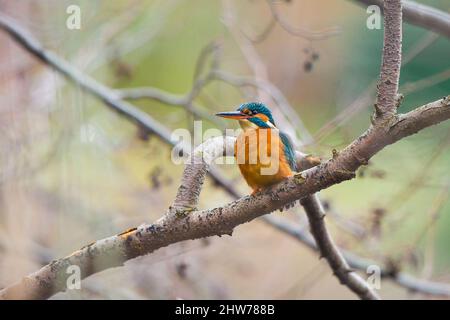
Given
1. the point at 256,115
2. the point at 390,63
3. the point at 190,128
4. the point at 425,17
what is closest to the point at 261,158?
the point at 256,115

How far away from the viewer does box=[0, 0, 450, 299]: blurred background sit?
2.70 meters

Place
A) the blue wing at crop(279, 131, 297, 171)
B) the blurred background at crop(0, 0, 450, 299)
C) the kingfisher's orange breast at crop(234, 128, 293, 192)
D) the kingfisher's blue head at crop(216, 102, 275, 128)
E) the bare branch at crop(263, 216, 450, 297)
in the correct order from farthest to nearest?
the bare branch at crop(263, 216, 450, 297)
the blurred background at crop(0, 0, 450, 299)
the kingfisher's blue head at crop(216, 102, 275, 128)
the blue wing at crop(279, 131, 297, 171)
the kingfisher's orange breast at crop(234, 128, 293, 192)

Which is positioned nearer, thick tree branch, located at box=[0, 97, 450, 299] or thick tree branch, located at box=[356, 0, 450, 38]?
thick tree branch, located at box=[0, 97, 450, 299]

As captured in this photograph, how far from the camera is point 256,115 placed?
6.06ft

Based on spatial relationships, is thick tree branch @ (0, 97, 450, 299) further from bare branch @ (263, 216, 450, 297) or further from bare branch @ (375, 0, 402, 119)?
bare branch @ (263, 216, 450, 297)

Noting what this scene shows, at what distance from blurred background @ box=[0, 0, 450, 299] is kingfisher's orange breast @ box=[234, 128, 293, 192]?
1.99 ft

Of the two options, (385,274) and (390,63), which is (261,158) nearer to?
(390,63)

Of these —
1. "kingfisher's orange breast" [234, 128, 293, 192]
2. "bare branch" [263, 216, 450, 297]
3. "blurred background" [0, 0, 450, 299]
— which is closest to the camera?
"kingfisher's orange breast" [234, 128, 293, 192]

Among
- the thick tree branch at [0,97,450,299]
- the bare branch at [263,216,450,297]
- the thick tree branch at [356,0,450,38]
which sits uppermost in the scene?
the thick tree branch at [356,0,450,38]

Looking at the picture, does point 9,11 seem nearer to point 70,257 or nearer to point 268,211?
point 70,257

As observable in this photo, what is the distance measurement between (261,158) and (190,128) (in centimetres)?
118

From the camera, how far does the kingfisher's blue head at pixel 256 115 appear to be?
183 cm

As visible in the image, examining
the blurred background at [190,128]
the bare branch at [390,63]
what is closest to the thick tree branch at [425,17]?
the bare branch at [390,63]

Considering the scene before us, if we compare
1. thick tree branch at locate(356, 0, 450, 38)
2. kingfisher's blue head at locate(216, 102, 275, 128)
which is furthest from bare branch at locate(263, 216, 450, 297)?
thick tree branch at locate(356, 0, 450, 38)
